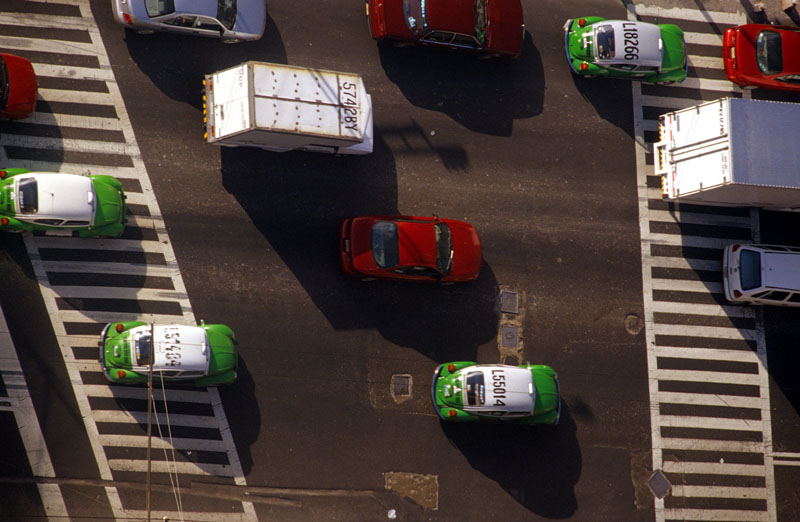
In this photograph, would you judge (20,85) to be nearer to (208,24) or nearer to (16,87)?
(16,87)

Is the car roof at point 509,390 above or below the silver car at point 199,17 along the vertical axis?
below

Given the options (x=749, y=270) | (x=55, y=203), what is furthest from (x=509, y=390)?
(x=55, y=203)

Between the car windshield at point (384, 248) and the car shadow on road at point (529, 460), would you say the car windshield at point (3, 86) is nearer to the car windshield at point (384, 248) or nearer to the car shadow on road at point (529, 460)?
the car windshield at point (384, 248)

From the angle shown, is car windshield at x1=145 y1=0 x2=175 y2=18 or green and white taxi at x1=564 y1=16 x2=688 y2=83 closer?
car windshield at x1=145 y1=0 x2=175 y2=18

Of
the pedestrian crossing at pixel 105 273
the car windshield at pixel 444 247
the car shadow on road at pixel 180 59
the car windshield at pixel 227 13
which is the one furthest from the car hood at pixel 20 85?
the car windshield at pixel 444 247

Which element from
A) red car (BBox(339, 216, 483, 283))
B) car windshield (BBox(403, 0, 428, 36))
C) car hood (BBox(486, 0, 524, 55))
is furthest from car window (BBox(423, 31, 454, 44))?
red car (BBox(339, 216, 483, 283))

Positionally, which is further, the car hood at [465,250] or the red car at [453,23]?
the red car at [453,23]

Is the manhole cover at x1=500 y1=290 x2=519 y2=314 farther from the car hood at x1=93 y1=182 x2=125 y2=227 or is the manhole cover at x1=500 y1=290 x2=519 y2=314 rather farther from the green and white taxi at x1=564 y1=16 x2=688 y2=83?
the car hood at x1=93 y1=182 x2=125 y2=227
